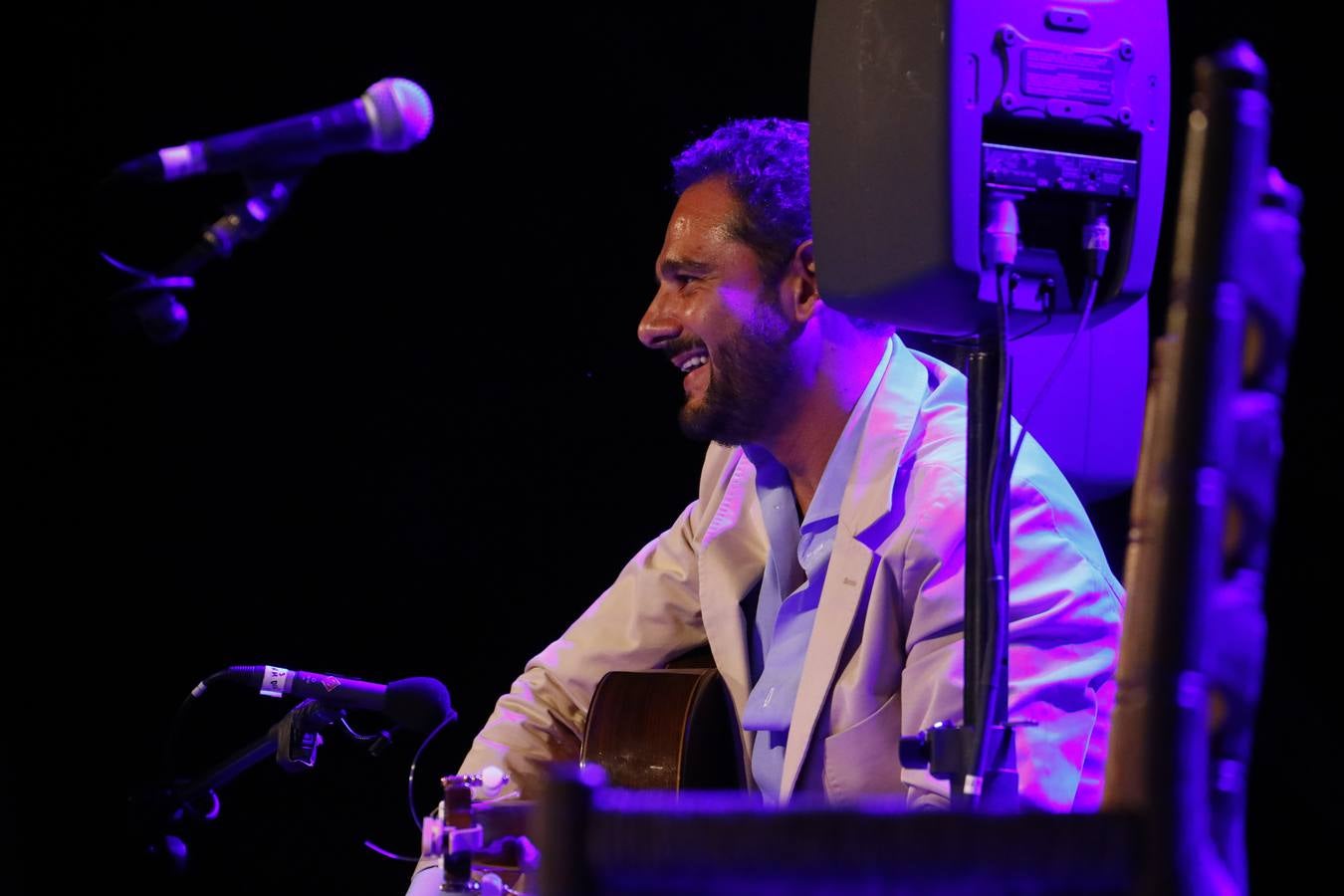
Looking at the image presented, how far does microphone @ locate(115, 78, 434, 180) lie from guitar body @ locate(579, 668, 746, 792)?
4.70ft

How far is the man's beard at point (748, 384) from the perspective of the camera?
9.41 ft

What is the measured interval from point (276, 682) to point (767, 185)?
1486mm

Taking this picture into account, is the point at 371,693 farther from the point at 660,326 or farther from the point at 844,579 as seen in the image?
the point at 660,326

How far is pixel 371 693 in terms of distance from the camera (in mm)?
2207

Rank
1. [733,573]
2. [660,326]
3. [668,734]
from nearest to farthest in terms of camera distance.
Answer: [668,734] < [733,573] < [660,326]

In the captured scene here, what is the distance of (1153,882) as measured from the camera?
81cm

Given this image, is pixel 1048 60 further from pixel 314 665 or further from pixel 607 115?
pixel 314 665

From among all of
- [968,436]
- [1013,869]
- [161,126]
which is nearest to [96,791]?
[161,126]

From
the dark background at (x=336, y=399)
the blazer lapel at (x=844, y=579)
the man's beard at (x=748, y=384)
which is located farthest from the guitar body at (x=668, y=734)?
the dark background at (x=336, y=399)

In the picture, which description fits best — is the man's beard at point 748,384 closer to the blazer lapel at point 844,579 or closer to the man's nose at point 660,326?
the man's nose at point 660,326

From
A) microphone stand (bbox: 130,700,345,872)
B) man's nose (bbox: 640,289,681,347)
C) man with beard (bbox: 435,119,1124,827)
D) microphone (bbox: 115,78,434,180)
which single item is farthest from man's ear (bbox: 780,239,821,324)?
microphone (bbox: 115,78,434,180)

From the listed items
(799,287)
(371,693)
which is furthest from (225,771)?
(799,287)

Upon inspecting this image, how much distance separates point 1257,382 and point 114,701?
3375mm

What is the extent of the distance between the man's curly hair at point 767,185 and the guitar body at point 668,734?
91 centimetres
